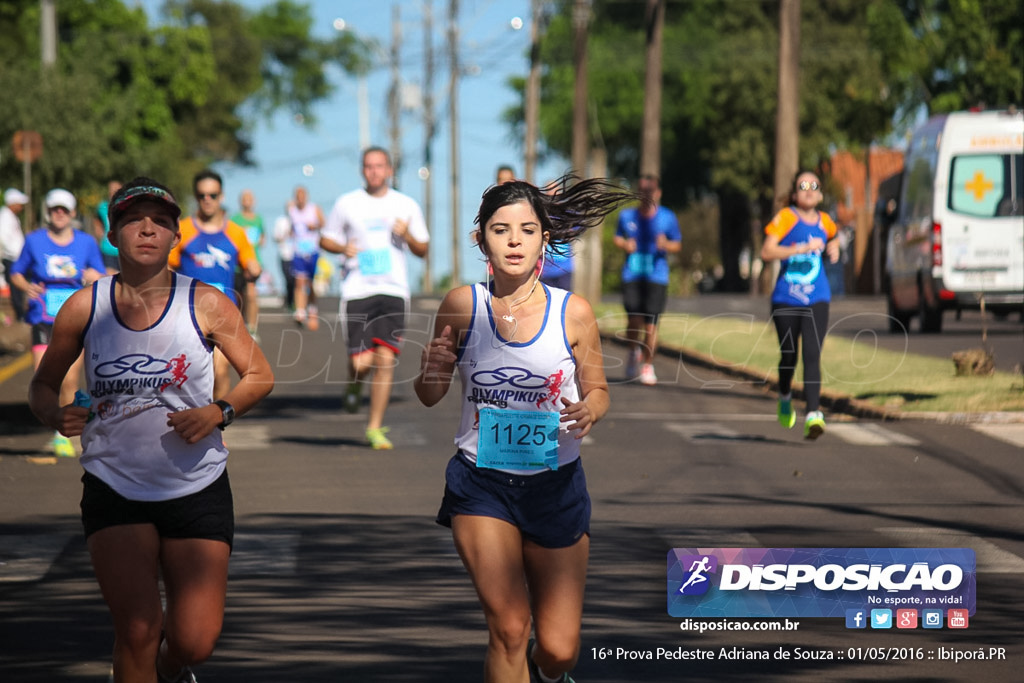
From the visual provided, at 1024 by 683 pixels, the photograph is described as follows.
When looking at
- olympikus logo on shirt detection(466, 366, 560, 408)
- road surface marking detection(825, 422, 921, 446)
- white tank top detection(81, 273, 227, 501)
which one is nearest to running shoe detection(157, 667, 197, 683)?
white tank top detection(81, 273, 227, 501)

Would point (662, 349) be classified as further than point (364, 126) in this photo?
No

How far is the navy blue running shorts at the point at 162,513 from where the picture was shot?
5.33 meters

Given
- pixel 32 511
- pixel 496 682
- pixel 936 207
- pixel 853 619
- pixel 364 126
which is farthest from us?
pixel 364 126

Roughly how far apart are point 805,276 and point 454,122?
161ft

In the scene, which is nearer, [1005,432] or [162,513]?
[162,513]

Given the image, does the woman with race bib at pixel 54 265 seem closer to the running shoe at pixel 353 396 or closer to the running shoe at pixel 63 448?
the running shoe at pixel 63 448

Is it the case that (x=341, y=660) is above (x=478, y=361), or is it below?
below

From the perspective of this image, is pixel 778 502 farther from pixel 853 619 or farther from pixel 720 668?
pixel 720 668

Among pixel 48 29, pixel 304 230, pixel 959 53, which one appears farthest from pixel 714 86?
pixel 304 230

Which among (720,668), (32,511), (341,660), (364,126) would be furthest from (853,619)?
(364,126)

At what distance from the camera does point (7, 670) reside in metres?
6.46

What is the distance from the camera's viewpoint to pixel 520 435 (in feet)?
17.6

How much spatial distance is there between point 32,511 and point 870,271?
137ft

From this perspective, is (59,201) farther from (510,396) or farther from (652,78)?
(652,78)
